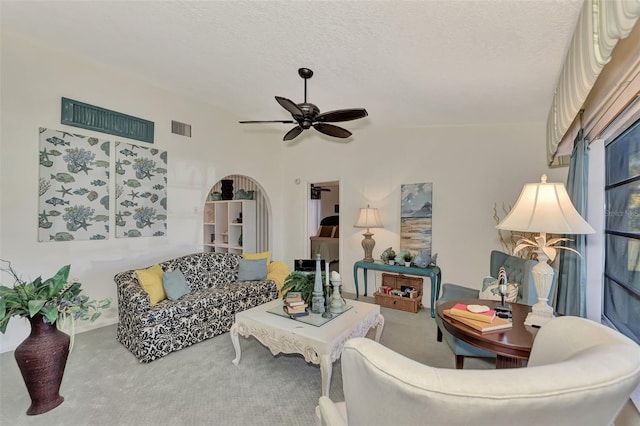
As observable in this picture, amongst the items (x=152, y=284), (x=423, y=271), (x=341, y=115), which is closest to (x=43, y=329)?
(x=152, y=284)

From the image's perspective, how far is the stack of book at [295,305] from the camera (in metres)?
2.51

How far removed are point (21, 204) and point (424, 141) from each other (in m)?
4.97

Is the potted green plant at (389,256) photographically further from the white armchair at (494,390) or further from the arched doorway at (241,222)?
the white armchair at (494,390)

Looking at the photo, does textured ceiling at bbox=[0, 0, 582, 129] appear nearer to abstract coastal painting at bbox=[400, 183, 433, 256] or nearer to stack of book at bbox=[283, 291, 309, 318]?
abstract coastal painting at bbox=[400, 183, 433, 256]

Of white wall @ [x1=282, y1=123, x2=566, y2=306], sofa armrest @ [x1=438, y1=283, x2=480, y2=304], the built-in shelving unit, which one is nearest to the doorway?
white wall @ [x1=282, y1=123, x2=566, y2=306]

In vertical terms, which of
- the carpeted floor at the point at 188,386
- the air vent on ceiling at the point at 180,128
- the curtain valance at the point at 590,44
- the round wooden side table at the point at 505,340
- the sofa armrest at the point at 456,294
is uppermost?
the air vent on ceiling at the point at 180,128

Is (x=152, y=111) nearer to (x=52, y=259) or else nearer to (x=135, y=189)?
(x=135, y=189)

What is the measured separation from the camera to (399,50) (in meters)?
2.46

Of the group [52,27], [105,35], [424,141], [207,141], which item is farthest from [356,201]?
[52,27]

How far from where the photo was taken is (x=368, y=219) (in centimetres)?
461

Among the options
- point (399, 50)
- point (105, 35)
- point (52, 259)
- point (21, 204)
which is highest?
point (105, 35)

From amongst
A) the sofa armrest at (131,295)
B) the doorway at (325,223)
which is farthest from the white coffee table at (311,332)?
the doorway at (325,223)

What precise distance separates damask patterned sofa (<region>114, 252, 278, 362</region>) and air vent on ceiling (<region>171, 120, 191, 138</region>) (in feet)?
6.09

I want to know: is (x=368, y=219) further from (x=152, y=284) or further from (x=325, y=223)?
(x=325, y=223)
